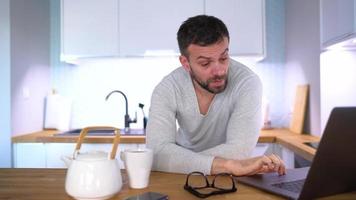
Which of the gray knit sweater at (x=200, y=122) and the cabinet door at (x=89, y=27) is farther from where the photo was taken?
the cabinet door at (x=89, y=27)

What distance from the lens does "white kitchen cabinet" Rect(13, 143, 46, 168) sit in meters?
2.46

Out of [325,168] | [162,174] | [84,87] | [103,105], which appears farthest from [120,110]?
[325,168]

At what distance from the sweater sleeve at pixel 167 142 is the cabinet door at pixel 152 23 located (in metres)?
1.30

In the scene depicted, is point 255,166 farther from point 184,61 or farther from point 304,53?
point 304,53

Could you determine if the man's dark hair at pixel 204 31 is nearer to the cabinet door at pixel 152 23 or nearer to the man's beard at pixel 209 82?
the man's beard at pixel 209 82

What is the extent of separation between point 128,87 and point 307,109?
5.06ft

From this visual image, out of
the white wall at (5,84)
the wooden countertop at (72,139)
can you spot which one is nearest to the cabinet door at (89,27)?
the white wall at (5,84)

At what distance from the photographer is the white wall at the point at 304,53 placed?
7.24 feet

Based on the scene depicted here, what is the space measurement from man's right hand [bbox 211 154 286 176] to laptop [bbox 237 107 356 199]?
157mm

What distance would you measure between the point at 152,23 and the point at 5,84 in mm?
1198

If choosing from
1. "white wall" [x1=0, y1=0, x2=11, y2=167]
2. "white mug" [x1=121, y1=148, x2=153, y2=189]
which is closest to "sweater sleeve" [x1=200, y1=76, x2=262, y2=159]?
"white mug" [x1=121, y1=148, x2=153, y2=189]

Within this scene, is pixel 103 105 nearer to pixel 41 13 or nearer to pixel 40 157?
pixel 40 157

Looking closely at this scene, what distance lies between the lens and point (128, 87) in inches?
120

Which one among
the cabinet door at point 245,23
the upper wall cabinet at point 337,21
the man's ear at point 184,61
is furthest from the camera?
the cabinet door at point 245,23
